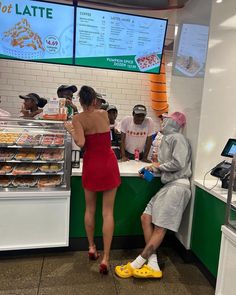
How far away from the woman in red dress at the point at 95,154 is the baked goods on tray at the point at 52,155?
1.08 feet

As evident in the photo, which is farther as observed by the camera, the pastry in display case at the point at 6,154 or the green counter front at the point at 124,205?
the green counter front at the point at 124,205

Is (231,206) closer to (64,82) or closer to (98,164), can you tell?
(98,164)

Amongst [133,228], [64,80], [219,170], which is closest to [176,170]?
[219,170]

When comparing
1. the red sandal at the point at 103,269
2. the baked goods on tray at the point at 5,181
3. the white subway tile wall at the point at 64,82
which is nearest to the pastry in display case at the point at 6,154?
the baked goods on tray at the point at 5,181

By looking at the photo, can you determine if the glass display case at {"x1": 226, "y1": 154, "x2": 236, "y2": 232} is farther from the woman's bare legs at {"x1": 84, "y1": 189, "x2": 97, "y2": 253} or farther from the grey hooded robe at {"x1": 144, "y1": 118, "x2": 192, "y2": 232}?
the woman's bare legs at {"x1": 84, "y1": 189, "x2": 97, "y2": 253}

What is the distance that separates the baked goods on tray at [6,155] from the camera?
101 inches

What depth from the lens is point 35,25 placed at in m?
2.82

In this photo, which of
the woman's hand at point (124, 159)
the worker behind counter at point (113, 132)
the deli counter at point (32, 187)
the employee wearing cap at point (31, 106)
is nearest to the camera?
the deli counter at point (32, 187)

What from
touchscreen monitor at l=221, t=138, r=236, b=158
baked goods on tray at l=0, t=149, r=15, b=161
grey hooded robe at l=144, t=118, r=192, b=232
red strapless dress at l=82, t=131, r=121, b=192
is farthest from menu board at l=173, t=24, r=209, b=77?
baked goods on tray at l=0, t=149, r=15, b=161

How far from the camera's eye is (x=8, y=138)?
2604mm

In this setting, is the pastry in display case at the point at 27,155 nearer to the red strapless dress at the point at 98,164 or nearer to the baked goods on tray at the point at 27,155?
the baked goods on tray at the point at 27,155

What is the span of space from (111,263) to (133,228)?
1.51 ft

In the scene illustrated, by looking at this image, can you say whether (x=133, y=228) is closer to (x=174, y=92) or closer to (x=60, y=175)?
(x=60, y=175)

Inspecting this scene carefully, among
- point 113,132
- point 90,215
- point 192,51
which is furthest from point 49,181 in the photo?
point 192,51
